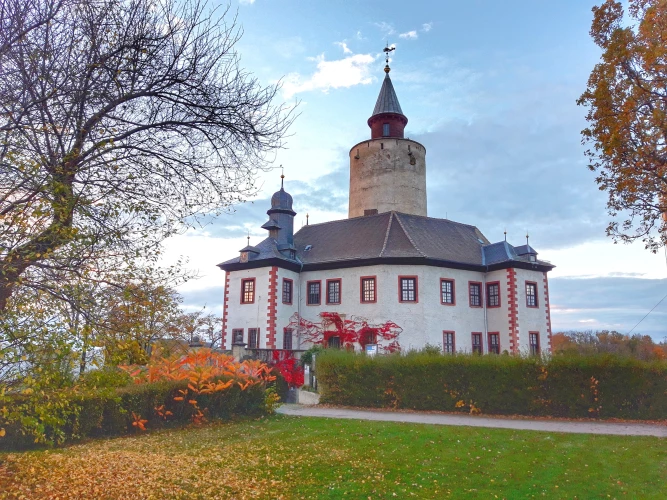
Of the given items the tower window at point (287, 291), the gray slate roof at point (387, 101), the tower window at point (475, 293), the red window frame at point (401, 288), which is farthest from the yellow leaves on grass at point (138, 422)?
the gray slate roof at point (387, 101)

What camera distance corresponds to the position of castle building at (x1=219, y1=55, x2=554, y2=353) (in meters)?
27.1

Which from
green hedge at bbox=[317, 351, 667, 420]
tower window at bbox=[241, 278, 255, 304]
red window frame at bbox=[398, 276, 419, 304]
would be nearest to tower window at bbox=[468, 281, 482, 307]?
red window frame at bbox=[398, 276, 419, 304]

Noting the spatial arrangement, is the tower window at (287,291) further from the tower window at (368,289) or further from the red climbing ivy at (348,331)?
the tower window at (368,289)

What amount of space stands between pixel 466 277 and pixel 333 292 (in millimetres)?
7458

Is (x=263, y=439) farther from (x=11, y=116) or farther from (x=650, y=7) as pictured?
(x=650, y=7)

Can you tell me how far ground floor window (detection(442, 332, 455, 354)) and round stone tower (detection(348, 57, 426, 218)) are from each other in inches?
392

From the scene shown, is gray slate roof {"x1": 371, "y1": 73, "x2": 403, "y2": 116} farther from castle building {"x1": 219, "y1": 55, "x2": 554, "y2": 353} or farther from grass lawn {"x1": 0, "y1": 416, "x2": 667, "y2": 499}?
grass lawn {"x1": 0, "y1": 416, "x2": 667, "y2": 499}

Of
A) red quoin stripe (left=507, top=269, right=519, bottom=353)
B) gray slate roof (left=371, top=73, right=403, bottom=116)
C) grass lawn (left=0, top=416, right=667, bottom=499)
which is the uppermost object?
gray slate roof (left=371, top=73, right=403, bottom=116)

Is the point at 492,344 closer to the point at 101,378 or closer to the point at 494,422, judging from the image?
the point at 494,422

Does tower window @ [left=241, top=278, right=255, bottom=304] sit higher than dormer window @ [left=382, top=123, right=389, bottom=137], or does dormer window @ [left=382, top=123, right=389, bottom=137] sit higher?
dormer window @ [left=382, top=123, right=389, bottom=137]

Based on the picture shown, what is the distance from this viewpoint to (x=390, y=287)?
27.0 metres

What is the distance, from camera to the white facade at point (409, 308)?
2689 centimetres

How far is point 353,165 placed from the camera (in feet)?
120

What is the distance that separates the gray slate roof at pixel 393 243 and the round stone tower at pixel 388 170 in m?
2.95
